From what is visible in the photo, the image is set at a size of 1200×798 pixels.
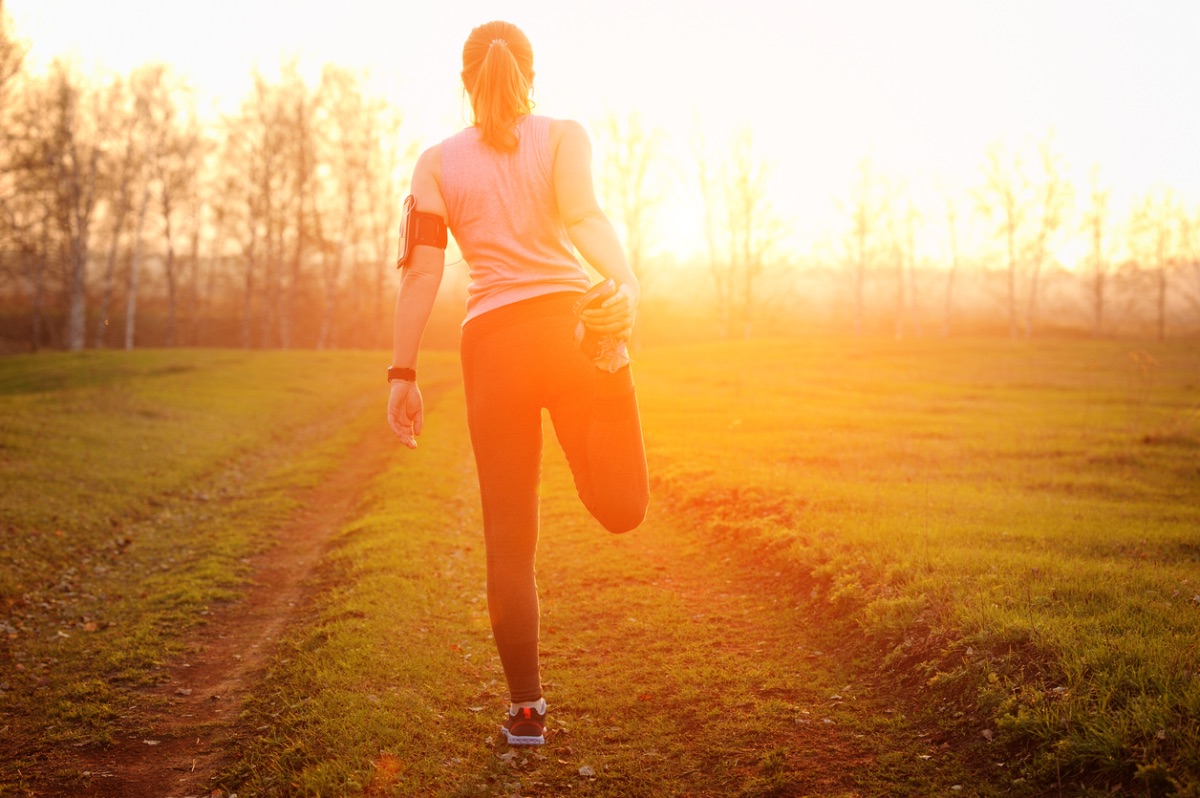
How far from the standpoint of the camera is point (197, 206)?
1941 inches

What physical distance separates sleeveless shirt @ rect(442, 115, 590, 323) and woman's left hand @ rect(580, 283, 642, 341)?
0.31 metres

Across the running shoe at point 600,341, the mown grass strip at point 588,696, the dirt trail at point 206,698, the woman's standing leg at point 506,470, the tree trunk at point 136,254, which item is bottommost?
the dirt trail at point 206,698

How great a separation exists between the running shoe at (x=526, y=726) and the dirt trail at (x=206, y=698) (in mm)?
1371

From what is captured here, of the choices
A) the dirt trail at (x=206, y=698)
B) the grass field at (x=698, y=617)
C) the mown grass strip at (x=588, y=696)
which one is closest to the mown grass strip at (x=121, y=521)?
the grass field at (x=698, y=617)

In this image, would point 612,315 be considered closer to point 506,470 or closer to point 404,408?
point 506,470

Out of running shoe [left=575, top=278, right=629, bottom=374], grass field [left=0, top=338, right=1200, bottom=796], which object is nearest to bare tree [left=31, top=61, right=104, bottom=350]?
grass field [left=0, top=338, right=1200, bottom=796]

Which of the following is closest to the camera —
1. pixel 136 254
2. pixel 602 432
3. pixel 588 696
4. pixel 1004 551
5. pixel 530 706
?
pixel 602 432

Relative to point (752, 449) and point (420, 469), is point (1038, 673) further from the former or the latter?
point (420, 469)

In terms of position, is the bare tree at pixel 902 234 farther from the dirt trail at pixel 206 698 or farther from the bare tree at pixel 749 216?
the dirt trail at pixel 206 698

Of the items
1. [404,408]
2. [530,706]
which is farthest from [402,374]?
[530,706]

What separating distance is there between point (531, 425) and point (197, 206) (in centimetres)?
5377

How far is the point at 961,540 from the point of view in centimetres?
668

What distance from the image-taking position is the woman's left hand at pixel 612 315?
294 cm

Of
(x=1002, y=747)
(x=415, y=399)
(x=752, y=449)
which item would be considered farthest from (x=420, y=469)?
(x=1002, y=747)
